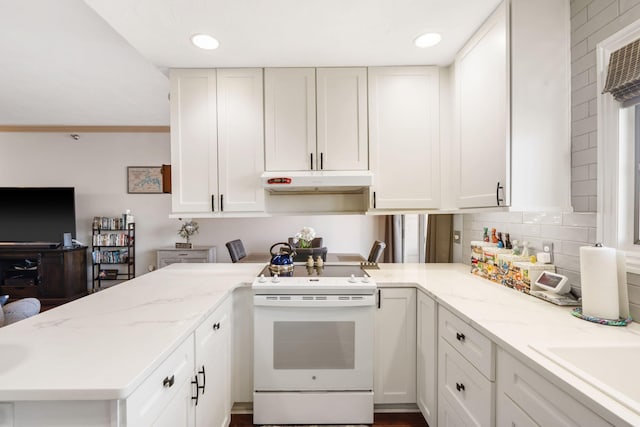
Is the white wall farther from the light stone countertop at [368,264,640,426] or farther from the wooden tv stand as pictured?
the light stone countertop at [368,264,640,426]

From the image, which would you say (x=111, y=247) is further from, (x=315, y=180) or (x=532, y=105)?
(x=532, y=105)

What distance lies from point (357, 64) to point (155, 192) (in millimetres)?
4106

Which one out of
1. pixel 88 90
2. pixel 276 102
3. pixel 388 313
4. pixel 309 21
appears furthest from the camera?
pixel 88 90

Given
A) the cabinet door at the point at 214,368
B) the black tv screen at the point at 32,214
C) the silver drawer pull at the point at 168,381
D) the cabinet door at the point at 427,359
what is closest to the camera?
the silver drawer pull at the point at 168,381

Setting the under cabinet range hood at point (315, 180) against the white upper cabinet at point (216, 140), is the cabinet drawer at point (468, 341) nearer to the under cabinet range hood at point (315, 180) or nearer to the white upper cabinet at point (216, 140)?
the under cabinet range hood at point (315, 180)

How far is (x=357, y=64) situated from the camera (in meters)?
2.21

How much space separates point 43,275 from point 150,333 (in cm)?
459

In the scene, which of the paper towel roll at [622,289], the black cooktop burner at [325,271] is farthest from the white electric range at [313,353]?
the paper towel roll at [622,289]

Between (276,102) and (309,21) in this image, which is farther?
(276,102)

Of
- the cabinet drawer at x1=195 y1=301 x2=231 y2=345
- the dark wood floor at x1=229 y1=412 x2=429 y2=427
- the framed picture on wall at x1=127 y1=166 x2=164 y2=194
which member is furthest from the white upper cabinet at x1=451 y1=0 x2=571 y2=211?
the framed picture on wall at x1=127 y1=166 x2=164 y2=194

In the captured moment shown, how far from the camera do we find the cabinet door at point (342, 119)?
224cm

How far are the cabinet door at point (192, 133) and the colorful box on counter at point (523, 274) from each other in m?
1.92

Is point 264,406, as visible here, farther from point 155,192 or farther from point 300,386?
point 155,192

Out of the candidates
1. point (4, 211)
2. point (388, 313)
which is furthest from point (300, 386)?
point (4, 211)
